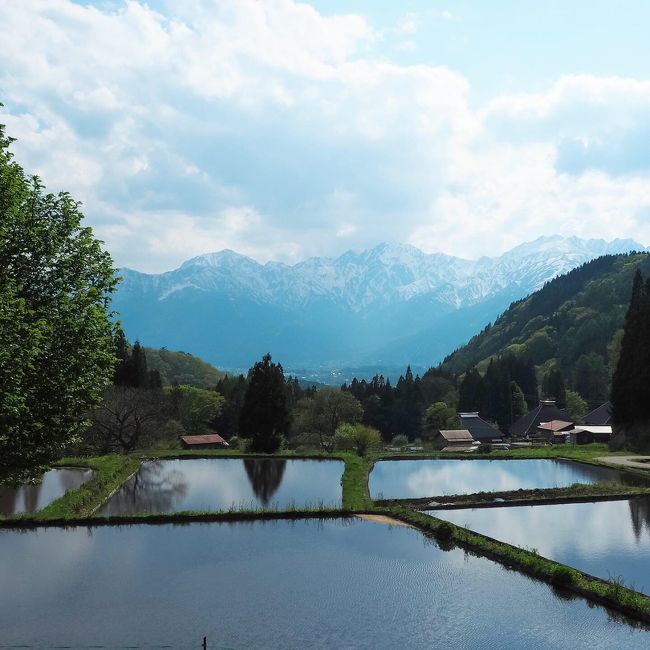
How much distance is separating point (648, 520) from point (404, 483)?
18.8 metres

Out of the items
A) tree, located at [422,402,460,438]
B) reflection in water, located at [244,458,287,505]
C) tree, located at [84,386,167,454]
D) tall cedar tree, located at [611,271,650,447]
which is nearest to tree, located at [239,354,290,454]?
reflection in water, located at [244,458,287,505]

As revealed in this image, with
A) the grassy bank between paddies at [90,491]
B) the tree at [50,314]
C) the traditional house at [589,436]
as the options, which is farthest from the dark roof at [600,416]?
the tree at [50,314]

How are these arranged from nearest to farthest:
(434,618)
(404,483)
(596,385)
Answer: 1. (434,618)
2. (404,483)
3. (596,385)

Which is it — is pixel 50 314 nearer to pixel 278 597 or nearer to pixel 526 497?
pixel 278 597

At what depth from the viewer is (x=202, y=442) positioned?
8081cm

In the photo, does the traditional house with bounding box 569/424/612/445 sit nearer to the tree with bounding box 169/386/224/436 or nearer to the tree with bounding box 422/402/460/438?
the tree with bounding box 422/402/460/438

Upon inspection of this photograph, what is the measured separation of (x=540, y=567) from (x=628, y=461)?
38.3m

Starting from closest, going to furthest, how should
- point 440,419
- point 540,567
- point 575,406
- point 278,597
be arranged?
1. point 278,597
2. point 540,567
3. point 440,419
4. point 575,406

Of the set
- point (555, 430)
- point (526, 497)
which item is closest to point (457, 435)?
point (555, 430)

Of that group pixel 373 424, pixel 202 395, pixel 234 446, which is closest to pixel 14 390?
pixel 234 446

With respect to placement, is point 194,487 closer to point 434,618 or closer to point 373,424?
point 434,618

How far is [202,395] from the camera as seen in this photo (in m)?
96.1

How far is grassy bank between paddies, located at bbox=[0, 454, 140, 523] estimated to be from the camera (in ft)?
106

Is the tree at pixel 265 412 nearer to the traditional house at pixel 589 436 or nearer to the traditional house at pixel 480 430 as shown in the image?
the traditional house at pixel 480 430
